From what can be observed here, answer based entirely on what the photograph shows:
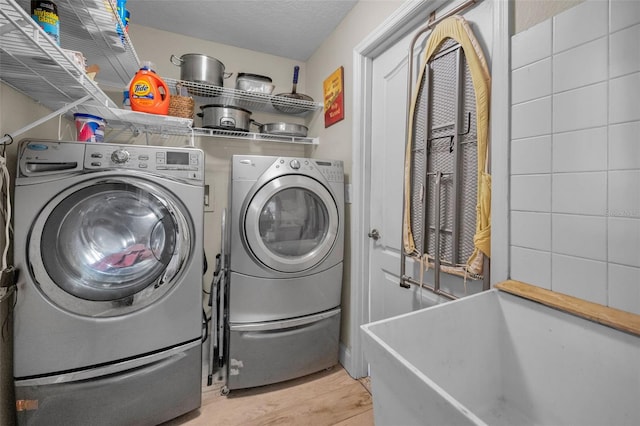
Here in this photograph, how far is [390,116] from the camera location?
1538 mm

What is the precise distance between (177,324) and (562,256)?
152cm

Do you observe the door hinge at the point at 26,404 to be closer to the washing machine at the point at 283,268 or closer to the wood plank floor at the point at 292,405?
the wood plank floor at the point at 292,405

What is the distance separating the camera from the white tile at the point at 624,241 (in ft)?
2.12

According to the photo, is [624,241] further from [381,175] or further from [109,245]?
[109,245]

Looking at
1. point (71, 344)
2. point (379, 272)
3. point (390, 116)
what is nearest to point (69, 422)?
point (71, 344)

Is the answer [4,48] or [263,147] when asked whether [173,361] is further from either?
[263,147]

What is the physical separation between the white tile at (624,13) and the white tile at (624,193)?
0.35 meters

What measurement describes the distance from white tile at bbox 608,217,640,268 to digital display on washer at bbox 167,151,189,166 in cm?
152

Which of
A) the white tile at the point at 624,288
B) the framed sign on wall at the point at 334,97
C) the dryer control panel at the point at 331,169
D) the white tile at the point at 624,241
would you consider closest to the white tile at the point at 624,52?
the white tile at the point at 624,241

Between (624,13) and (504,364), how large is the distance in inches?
39.3

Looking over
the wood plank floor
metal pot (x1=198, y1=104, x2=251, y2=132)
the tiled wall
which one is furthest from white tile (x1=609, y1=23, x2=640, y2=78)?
metal pot (x1=198, y1=104, x2=251, y2=132)

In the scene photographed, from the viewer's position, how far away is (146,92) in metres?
1.43

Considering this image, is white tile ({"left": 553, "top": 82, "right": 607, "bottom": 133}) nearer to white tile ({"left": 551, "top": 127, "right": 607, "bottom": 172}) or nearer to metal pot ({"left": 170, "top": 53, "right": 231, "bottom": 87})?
white tile ({"left": 551, "top": 127, "right": 607, "bottom": 172})

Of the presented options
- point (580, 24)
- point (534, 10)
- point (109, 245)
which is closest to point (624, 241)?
point (580, 24)
